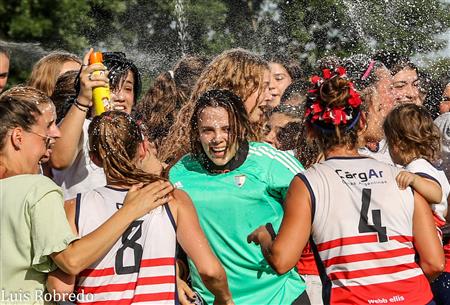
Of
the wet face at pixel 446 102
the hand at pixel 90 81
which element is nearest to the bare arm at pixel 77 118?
the hand at pixel 90 81

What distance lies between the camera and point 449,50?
29.0 feet

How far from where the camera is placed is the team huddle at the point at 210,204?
3914 mm

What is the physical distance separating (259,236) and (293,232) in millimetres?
272

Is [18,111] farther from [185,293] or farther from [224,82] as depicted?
[224,82]

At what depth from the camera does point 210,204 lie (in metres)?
4.88

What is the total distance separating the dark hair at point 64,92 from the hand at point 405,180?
6.72 feet

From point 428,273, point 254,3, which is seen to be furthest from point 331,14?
point 428,273

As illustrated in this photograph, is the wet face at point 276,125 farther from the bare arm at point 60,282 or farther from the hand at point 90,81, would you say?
the bare arm at point 60,282

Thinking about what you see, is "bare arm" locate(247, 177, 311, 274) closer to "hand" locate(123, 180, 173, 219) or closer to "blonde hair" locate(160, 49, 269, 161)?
"hand" locate(123, 180, 173, 219)

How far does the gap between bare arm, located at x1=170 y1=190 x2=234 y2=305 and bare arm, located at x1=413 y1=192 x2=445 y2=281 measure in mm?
972

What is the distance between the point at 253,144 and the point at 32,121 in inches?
55.1

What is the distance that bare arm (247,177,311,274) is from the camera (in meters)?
4.13

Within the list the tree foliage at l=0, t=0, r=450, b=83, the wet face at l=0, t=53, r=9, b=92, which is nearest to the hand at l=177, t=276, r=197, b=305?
the wet face at l=0, t=53, r=9, b=92

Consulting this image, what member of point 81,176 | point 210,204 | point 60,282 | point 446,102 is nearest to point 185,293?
Answer: point 210,204
